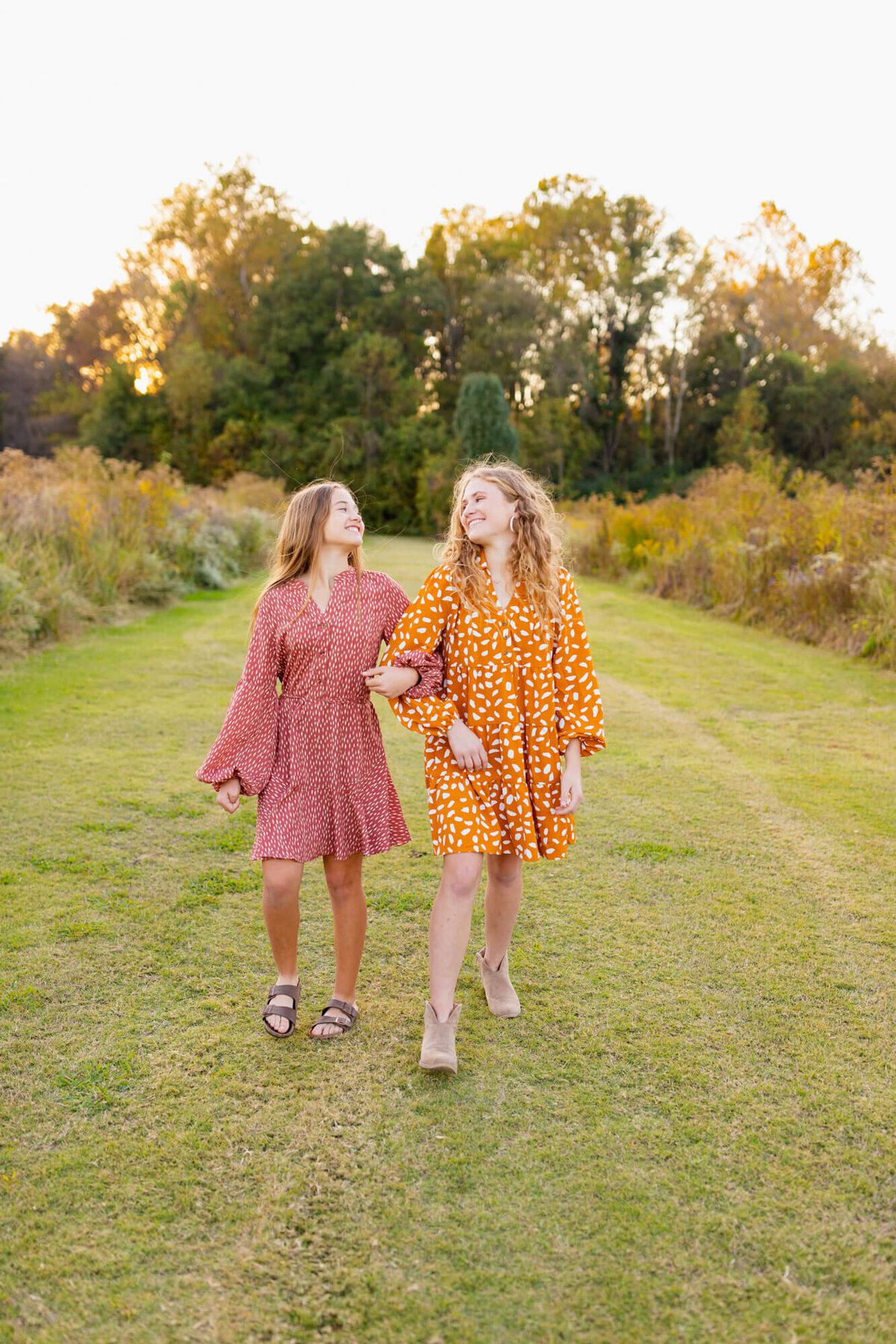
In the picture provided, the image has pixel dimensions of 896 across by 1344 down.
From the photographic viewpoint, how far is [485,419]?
98.2 feet

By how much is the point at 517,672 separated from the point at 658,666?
595cm

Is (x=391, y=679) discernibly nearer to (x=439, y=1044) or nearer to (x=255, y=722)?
(x=255, y=722)

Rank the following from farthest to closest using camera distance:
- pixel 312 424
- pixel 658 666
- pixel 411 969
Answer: pixel 312 424
pixel 658 666
pixel 411 969

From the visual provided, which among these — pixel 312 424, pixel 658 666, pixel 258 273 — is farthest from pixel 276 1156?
pixel 258 273

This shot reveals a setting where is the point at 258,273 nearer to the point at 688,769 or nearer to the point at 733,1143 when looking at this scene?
the point at 688,769

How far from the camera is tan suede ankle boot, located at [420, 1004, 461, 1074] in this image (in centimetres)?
248

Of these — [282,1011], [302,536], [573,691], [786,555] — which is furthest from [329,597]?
[786,555]

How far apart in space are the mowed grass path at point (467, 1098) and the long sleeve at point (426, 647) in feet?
3.01

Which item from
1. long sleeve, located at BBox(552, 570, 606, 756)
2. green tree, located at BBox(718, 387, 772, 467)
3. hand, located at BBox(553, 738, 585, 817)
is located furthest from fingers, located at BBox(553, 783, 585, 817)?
green tree, located at BBox(718, 387, 772, 467)

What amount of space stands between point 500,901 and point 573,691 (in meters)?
0.66

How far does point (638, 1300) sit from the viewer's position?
175 cm

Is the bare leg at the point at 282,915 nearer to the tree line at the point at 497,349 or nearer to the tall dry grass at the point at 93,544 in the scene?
the tall dry grass at the point at 93,544

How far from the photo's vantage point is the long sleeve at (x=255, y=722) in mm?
2604

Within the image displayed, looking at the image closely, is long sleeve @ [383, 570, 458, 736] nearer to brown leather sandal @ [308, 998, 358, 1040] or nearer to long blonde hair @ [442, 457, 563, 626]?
long blonde hair @ [442, 457, 563, 626]
